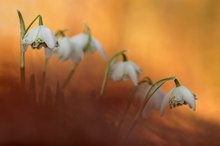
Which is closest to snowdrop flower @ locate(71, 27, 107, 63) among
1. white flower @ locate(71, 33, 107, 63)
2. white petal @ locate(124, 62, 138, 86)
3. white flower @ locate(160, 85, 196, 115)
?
white flower @ locate(71, 33, 107, 63)

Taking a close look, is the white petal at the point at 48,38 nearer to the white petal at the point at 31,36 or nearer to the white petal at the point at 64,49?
the white petal at the point at 31,36

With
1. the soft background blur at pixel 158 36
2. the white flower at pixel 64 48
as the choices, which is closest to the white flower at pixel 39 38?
the white flower at pixel 64 48

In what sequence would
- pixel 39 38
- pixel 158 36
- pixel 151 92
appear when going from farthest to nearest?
pixel 158 36 < pixel 151 92 < pixel 39 38

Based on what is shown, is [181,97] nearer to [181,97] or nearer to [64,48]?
[181,97]

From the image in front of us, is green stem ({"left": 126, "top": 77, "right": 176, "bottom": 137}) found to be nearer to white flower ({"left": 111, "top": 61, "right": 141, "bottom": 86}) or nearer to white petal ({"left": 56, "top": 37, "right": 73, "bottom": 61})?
white flower ({"left": 111, "top": 61, "right": 141, "bottom": 86})

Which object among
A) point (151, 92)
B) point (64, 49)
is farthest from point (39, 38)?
point (151, 92)

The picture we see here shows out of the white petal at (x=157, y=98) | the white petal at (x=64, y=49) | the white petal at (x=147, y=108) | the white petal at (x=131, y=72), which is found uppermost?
the white petal at (x=64, y=49)

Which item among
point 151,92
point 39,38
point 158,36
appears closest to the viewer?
point 39,38
